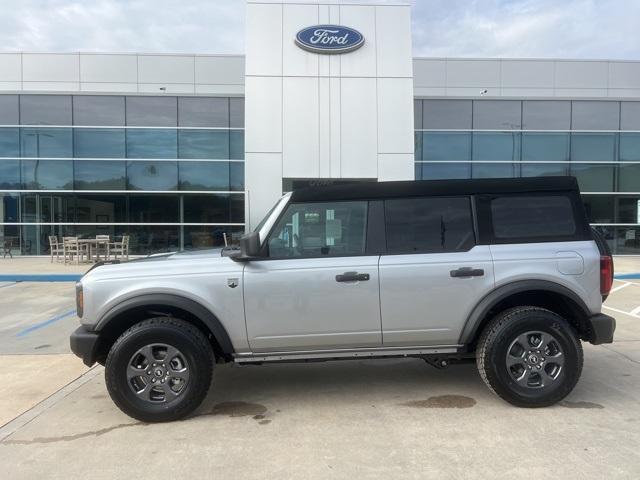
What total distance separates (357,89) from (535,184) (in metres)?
11.6

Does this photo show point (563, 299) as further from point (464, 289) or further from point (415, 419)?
point (415, 419)

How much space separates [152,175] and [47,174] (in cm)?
410

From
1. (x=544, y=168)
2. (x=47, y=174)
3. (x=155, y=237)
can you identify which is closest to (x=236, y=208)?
(x=155, y=237)

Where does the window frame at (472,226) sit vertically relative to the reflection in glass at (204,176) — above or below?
below

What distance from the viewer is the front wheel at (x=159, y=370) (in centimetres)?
411

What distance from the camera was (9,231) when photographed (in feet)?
66.4

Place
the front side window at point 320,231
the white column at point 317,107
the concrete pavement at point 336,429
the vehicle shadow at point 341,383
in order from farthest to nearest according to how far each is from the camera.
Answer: the white column at point 317,107, the vehicle shadow at point 341,383, the front side window at point 320,231, the concrete pavement at point 336,429

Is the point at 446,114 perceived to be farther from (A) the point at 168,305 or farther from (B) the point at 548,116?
(A) the point at 168,305

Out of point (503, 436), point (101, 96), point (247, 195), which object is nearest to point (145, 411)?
point (503, 436)

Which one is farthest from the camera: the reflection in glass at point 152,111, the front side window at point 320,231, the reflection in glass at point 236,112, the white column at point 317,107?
the reflection in glass at point 236,112

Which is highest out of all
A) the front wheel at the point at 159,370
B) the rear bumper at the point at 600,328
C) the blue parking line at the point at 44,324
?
the rear bumper at the point at 600,328

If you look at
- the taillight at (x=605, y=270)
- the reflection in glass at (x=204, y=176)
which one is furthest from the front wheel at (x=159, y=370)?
the reflection in glass at (x=204, y=176)

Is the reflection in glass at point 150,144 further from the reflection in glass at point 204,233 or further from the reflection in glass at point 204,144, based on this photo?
the reflection in glass at point 204,233

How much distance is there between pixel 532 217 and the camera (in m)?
4.51
